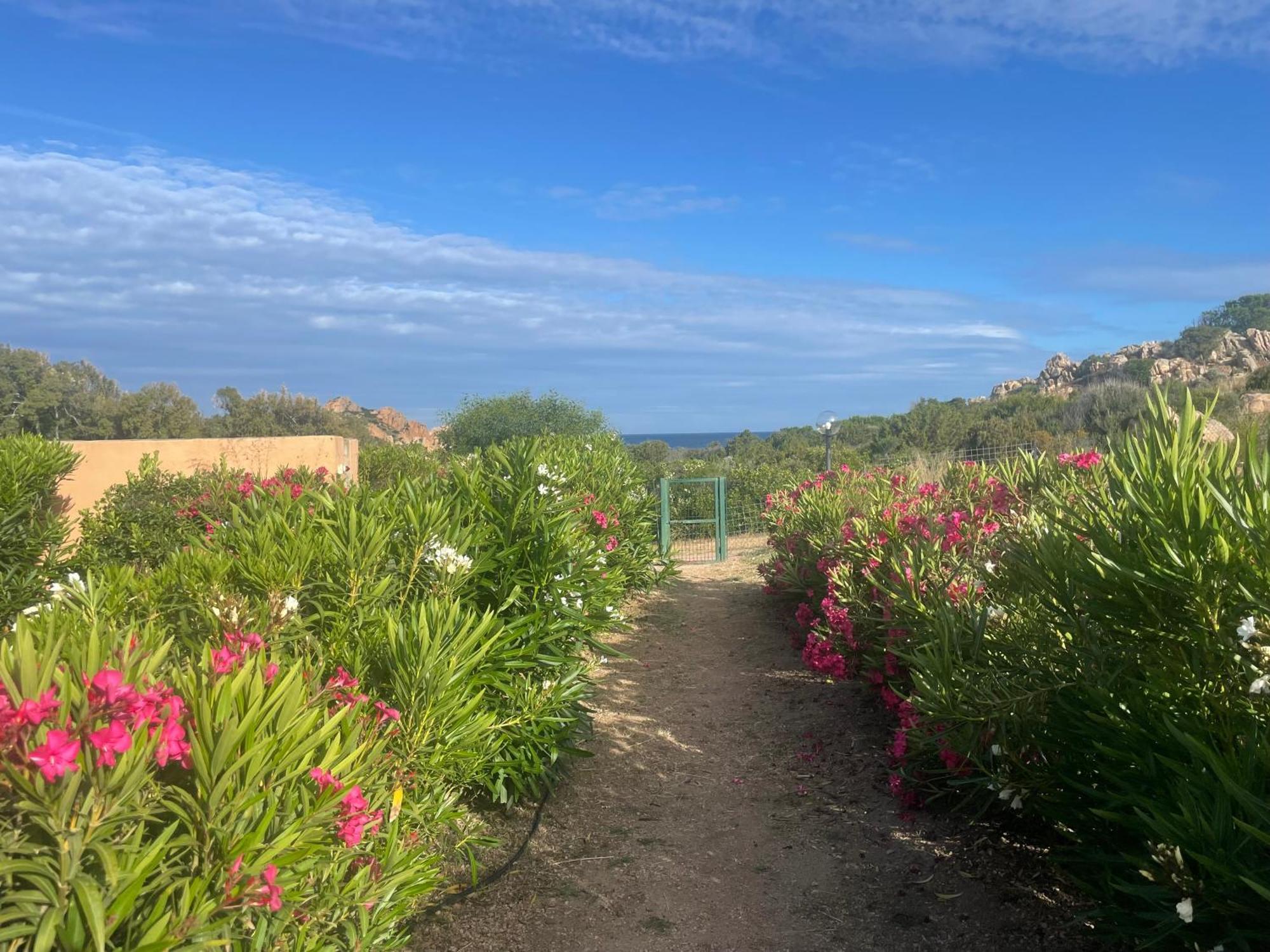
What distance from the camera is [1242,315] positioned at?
56719mm

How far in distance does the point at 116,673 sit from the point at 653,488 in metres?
14.1

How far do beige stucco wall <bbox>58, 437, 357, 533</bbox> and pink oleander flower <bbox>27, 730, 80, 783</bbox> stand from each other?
20.3 ft

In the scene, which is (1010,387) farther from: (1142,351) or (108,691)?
(108,691)

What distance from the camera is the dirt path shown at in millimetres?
3256

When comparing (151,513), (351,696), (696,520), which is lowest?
(696,520)

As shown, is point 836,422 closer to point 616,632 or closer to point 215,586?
point 616,632

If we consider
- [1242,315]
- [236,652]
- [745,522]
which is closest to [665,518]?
[745,522]

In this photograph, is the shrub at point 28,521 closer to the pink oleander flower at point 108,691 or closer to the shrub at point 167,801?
the shrub at point 167,801

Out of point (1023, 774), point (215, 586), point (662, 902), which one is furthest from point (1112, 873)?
point (215, 586)

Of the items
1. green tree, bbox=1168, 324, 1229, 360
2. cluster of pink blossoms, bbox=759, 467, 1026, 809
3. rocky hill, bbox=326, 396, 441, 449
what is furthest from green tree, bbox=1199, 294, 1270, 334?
cluster of pink blossoms, bbox=759, 467, 1026, 809

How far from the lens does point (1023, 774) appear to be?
319cm

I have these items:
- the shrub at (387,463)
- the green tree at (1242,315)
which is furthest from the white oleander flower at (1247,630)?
the green tree at (1242,315)

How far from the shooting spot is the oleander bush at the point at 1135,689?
6.64 ft

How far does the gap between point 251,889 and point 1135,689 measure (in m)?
2.29
